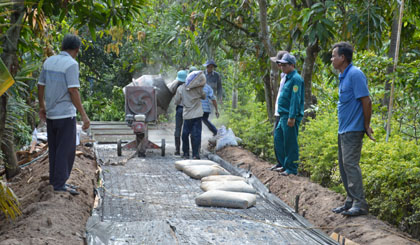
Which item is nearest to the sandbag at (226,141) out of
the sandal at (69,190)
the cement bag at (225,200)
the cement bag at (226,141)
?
the cement bag at (226,141)

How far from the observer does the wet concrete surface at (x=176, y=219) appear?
14.7ft

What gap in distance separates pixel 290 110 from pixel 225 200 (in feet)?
6.91

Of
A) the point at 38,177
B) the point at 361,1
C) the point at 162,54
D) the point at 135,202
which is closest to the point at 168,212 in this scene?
the point at 135,202

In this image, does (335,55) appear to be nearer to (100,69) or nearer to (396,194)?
(396,194)

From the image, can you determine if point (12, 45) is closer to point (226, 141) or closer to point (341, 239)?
point (341, 239)

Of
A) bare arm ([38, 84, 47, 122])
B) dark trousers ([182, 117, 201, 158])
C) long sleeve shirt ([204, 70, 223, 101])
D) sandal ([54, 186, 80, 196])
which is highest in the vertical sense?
→ long sleeve shirt ([204, 70, 223, 101])

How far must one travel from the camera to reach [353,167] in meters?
4.97

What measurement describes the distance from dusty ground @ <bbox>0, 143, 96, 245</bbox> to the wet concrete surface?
171 millimetres

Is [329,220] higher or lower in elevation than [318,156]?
lower

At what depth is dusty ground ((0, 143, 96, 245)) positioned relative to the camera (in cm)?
394

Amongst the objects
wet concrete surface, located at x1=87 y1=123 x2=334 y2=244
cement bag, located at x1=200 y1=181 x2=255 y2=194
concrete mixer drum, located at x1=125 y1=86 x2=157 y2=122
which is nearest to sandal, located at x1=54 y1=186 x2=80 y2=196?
wet concrete surface, located at x1=87 y1=123 x2=334 y2=244

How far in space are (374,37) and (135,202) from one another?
4460mm

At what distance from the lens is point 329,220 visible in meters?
5.16

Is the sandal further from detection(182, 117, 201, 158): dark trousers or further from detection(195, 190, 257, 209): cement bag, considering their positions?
detection(182, 117, 201, 158): dark trousers
